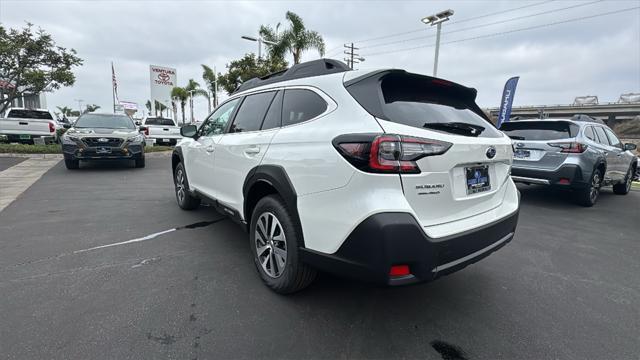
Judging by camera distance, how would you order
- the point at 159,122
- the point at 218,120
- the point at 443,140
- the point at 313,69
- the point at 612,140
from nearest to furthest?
the point at 443,140 < the point at 313,69 < the point at 218,120 < the point at 612,140 < the point at 159,122

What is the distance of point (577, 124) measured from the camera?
19.4 feet

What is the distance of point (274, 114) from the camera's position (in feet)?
9.62

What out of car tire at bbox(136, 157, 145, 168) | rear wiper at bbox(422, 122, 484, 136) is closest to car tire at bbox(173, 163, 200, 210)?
rear wiper at bbox(422, 122, 484, 136)

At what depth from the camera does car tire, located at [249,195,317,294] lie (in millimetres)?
2439

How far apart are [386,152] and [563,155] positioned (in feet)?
17.5

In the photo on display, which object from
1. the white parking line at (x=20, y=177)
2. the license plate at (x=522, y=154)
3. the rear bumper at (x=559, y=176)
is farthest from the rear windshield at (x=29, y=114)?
the rear bumper at (x=559, y=176)

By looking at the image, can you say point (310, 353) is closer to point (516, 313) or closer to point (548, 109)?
point (516, 313)

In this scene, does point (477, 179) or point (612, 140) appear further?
point (612, 140)

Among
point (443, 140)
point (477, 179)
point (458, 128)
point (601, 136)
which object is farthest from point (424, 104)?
point (601, 136)

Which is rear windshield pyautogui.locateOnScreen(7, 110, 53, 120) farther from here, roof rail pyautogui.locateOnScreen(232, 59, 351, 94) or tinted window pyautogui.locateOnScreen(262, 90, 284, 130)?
tinted window pyautogui.locateOnScreen(262, 90, 284, 130)

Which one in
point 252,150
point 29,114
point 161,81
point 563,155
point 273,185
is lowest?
point 273,185

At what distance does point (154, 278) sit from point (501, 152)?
3073 mm

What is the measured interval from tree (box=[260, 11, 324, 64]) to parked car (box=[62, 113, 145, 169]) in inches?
569

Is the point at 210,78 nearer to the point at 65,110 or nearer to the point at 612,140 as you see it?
the point at 612,140
